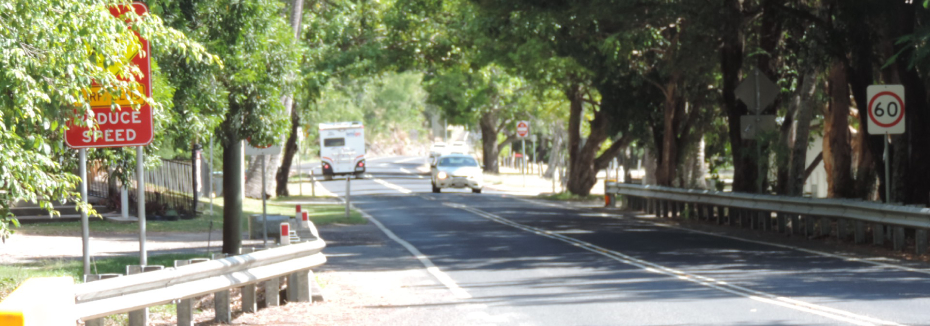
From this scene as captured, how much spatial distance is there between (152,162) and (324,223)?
12.1 m

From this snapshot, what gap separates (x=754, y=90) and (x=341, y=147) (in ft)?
127

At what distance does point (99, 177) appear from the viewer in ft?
95.1

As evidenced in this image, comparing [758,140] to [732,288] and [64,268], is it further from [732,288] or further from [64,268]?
[64,268]

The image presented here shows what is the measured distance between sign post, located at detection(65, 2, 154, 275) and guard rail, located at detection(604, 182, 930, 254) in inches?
410

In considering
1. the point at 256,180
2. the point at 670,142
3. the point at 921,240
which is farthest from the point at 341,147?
the point at 921,240

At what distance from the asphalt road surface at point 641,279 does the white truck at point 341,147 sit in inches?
1424

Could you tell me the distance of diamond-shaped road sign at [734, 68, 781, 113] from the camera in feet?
71.8

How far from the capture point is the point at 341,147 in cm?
5875

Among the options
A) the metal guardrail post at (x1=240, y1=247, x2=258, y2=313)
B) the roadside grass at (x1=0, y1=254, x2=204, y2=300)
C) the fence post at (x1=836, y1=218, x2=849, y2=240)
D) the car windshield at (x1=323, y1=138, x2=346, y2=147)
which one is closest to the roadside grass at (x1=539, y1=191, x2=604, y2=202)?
the fence post at (x1=836, y1=218, x2=849, y2=240)

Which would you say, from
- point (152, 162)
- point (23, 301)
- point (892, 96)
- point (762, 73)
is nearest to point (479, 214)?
point (762, 73)

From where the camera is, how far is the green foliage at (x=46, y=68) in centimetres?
800

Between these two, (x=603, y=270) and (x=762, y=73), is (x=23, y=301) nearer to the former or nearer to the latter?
(x=603, y=270)

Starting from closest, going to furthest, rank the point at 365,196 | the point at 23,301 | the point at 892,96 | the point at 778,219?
1. the point at 23,301
2. the point at 892,96
3. the point at 778,219
4. the point at 365,196

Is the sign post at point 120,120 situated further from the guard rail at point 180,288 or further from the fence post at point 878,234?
the fence post at point 878,234
